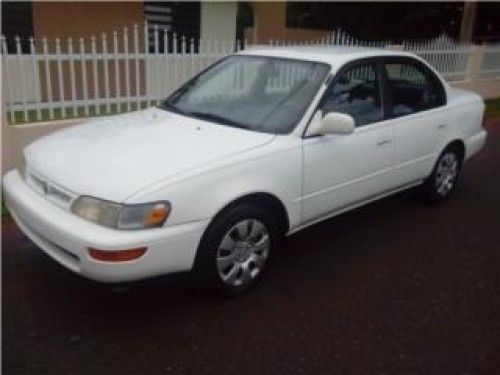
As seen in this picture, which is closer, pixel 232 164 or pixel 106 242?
pixel 106 242

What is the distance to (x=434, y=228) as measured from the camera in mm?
5219

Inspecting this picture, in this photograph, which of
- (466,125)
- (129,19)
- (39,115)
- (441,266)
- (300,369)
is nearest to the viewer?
(300,369)

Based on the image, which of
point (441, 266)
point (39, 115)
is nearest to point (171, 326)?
point (441, 266)

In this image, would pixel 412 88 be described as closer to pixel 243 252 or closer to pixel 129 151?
pixel 243 252

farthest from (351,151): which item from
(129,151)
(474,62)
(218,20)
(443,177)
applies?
(474,62)

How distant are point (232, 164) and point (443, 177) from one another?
10.0 feet

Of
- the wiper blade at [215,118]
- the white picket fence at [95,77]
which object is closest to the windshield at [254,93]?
the wiper blade at [215,118]

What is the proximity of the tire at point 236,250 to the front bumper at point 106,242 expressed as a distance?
0.11 m

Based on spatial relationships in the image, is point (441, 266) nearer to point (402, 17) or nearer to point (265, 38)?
point (265, 38)

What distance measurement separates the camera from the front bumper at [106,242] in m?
3.08

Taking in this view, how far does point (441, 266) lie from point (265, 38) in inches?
546

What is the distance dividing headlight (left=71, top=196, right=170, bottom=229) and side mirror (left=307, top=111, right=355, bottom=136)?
136 cm

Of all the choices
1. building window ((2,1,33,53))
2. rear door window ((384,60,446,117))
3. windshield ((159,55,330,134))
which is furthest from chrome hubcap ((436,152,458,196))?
building window ((2,1,33,53))

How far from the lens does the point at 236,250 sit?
145 inches
